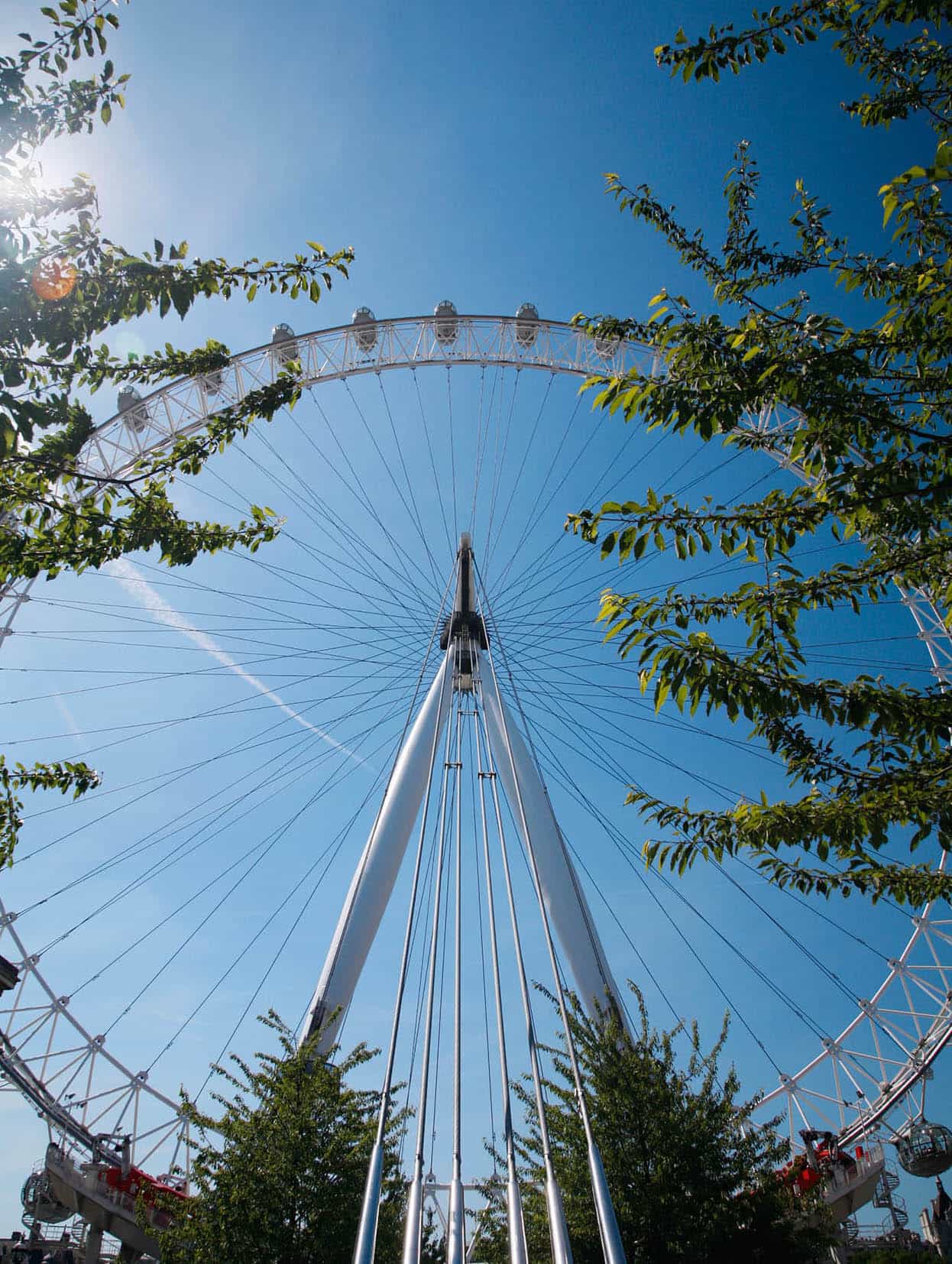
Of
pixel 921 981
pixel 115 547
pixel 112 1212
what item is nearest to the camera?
pixel 115 547

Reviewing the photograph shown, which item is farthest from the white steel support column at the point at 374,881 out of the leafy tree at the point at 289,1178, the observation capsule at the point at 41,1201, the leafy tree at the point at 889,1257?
the leafy tree at the point at 889,1257

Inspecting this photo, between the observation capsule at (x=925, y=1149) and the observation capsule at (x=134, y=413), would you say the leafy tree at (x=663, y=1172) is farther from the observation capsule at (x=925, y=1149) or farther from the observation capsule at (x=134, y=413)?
the observation capsule at (x=134, y=413)

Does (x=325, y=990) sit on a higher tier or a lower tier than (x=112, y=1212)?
higher

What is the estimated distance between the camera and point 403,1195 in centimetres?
1476

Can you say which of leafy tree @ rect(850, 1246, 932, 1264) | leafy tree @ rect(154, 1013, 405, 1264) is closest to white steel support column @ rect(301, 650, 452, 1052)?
leafy tree @ rect(154, 1013, 405, 1264)

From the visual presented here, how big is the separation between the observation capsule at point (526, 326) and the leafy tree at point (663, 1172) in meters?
22.1

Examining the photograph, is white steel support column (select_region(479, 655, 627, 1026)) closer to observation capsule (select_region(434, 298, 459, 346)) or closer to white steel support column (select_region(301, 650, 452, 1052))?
white steel support column (select_region(301, 650, 452, 1052))

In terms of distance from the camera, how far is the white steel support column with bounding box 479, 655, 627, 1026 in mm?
17906

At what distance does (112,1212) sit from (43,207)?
26192 mm

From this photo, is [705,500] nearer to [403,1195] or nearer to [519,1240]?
[519,1240]

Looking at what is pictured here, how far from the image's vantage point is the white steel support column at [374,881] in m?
16.7

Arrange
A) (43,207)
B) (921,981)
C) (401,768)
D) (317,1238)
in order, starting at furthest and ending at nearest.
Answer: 1. (921,981)
2. (401,768)
3. (317,1238)
4. (43,207)

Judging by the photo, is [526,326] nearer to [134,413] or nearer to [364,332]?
[364,332]

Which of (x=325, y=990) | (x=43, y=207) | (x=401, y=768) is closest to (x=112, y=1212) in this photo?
(x=325, y=990)
